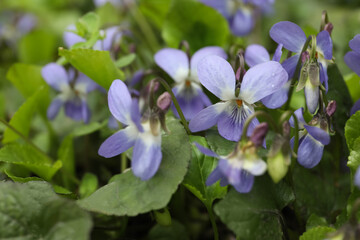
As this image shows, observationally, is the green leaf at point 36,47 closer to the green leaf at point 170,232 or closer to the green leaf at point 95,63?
the green leaf at point 95,63

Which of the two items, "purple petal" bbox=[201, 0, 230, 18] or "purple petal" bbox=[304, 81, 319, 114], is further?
"purple petal" bbox=[201, 0, 230, 18]

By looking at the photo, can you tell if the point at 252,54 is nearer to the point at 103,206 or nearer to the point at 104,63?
the point at 104,63

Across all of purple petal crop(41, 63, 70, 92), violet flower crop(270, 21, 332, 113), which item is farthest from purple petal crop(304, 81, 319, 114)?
purple petal crop(41, 63, 70, 92)

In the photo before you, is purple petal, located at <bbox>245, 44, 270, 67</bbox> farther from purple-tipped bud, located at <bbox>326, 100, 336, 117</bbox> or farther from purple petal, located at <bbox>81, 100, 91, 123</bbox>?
purple petal, located at <bbox>81, 100, 91, 123</bbox>

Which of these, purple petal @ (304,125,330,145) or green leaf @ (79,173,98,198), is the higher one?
purple petal @ (304,125,330,145)

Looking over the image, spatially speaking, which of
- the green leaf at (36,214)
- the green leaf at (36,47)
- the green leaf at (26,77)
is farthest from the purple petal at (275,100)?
the green leaf at (36,47)

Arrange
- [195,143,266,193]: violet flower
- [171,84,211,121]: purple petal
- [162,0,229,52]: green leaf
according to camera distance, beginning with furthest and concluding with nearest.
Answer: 1. [162,0,229,52]: green leaf
2. [171,84,211,121]: purple petal
3. [195,143,266,193]: violet flower

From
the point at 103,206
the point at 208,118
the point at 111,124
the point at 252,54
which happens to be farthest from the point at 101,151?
→ the point at 252,54

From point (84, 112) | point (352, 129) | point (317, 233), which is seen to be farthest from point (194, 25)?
point (317, 233)
